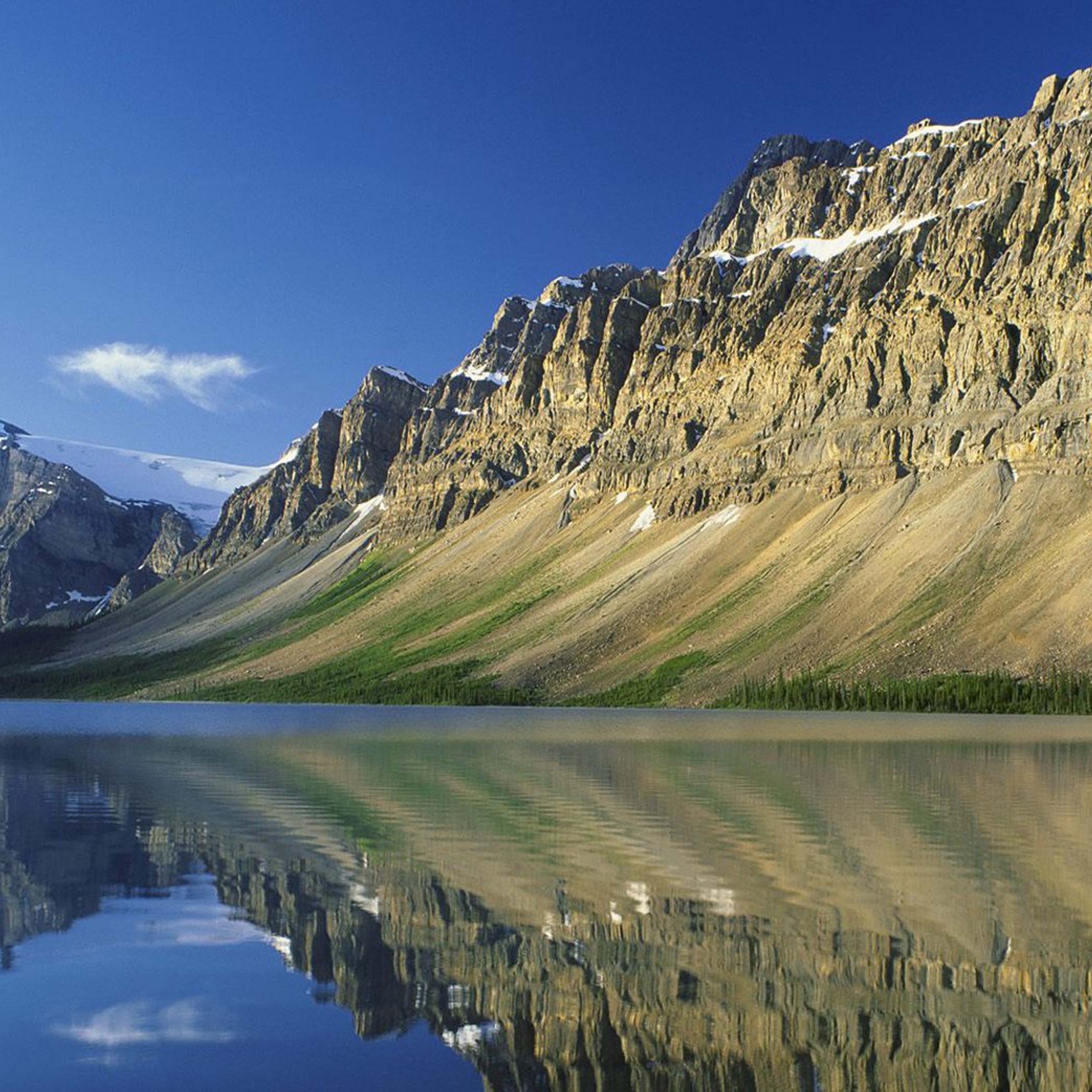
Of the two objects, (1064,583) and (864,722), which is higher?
(1064,583)

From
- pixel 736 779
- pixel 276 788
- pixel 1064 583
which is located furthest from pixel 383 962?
pixel 1064 583

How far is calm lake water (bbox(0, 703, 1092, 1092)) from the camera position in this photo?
661 inches

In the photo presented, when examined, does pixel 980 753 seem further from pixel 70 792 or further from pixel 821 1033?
pixel 821 1033

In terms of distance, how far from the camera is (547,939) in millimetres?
22828

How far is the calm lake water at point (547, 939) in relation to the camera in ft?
55.1

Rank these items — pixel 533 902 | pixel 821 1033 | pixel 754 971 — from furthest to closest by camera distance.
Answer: pixel 533 902
pixel 754 971
pixel 821 1033

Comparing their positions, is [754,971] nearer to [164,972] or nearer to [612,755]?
[164,972]

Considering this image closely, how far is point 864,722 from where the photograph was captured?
125 meters

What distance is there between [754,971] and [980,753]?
61.0 m

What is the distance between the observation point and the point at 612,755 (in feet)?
246

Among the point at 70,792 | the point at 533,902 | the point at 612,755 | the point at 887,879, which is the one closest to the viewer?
the point at 533,902

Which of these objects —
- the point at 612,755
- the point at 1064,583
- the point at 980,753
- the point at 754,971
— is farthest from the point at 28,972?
the point at 1064,583

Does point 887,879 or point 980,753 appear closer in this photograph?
point 887,879

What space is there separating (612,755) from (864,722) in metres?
57.6
